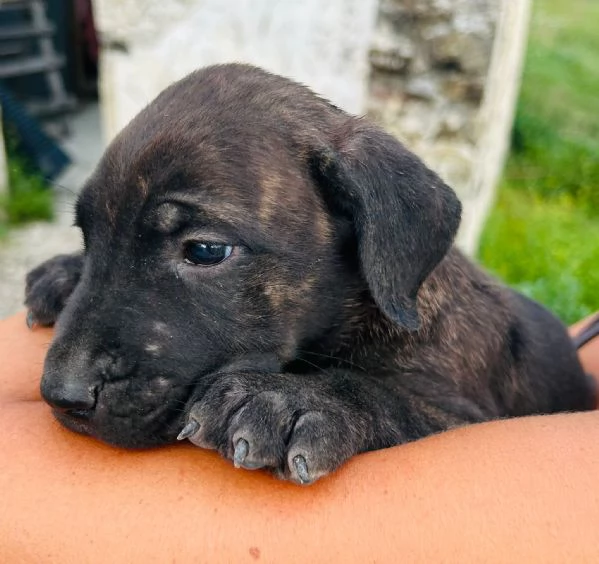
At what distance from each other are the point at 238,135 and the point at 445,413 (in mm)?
1147

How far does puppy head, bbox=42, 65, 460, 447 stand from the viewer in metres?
2.28

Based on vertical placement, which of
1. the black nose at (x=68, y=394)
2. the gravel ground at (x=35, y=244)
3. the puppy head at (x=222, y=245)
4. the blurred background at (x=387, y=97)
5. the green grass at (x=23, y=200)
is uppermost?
the puppy head at (x=222, y=245)

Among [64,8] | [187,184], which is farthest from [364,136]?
[64,8]

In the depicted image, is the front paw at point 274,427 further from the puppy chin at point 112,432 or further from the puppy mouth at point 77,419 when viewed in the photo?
the puppy mouth at point 77,419

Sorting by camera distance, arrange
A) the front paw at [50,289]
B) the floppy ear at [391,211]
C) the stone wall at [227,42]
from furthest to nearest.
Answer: the stone wall at [227,42] < the front paw at [50,289] < the floppy ear at [391,211]

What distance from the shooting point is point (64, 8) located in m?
12.2

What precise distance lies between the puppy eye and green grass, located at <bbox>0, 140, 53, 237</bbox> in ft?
19.5

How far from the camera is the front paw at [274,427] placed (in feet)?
6.74

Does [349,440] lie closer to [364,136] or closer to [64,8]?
[364,136]

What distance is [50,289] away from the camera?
9.73 feet

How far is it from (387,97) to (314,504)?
183 inches

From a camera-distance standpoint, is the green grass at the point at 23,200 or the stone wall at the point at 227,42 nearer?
the stone wall at the point at 227,42

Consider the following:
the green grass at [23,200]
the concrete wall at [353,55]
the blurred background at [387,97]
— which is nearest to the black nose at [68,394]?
the blurred background at [387,97]

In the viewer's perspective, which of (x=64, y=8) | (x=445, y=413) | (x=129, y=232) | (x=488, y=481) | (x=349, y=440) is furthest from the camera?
(x=64, y=8)
